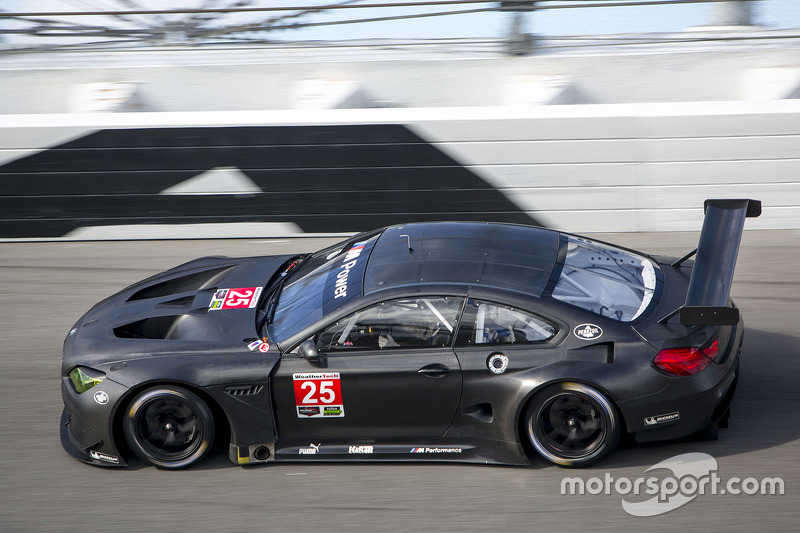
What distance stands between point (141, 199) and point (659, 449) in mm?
6213

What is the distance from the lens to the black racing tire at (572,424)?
4.43 m

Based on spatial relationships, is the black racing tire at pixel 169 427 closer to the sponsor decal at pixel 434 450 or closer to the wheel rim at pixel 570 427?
the sponsor decal at pixel 434 450

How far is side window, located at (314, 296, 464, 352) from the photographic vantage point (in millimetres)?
4527

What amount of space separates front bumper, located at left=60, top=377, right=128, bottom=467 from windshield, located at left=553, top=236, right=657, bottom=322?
2591 millimetres

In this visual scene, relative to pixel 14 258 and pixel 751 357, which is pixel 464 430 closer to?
pixel 751 357

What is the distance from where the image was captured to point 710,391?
447cm

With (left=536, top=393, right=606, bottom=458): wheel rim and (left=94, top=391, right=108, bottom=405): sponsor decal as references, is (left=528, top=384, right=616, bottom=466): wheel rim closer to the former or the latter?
(left=536, top=393, right=606, bottom=458): wheel rim

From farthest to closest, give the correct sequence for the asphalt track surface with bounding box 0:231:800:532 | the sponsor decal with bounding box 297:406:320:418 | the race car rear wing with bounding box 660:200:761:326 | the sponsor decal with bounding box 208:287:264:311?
1. the sponsor decal with bounding box 208:287:264:311
2. the sponsor decal with bounding box 297:406:320:418
3. the race car rear wing with bounding box 660:200:761:326
4. the asphalt track surface with bounding box 0:231:800:532

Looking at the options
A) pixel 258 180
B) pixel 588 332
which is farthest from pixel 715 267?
pixel 258 180

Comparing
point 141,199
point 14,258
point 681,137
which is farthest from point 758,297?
point 14,258

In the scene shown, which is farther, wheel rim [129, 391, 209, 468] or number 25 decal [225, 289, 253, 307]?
number 25 decal [225, 289, 253, 307]

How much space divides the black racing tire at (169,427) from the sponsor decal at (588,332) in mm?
2118

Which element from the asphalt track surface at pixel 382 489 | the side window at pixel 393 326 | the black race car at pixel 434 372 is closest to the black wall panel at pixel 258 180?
the asphalt track surface at pixel 382 489

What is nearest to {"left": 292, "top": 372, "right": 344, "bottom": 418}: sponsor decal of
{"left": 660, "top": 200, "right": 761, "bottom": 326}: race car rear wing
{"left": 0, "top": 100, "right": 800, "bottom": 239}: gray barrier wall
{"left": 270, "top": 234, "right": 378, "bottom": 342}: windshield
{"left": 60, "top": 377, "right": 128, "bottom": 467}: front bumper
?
{"left": 270, "top": 234, "right": 378, "bottom": 342}: windshield
